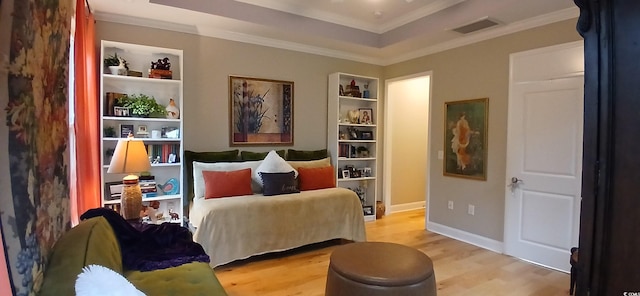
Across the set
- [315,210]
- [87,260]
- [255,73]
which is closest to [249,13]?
[255,73]

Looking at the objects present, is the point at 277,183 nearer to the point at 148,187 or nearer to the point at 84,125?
the point at 148,187

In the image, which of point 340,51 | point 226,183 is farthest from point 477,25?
point 226,183

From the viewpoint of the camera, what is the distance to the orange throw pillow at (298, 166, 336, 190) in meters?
4.05

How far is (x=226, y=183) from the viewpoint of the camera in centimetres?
353

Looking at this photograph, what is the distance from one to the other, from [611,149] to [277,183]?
2973 millimetres

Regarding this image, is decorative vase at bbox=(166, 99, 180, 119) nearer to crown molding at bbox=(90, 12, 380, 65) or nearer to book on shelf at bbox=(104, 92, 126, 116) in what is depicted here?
book on shelf at bbox=(104, 92, 126, 116)

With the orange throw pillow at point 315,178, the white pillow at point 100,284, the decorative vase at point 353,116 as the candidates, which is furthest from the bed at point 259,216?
the white pillow at point 100,284

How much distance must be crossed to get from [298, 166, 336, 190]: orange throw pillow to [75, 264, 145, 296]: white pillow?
3039 mm

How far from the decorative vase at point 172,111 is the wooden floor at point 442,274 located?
1.67 m

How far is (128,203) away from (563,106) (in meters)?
3.89

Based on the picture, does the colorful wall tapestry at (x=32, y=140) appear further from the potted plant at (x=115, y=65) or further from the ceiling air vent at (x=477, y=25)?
the ceiling air vent at (x=477, y=25)

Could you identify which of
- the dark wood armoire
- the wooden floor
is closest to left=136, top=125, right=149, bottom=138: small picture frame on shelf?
the wooden floor

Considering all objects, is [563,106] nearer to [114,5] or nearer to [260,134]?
[260,134]

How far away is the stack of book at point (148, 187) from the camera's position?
11.2ft
